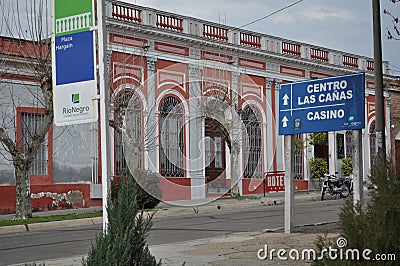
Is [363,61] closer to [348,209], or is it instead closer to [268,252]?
[268,252]

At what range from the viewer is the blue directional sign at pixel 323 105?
464 inches

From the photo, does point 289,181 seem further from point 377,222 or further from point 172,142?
point 377,222

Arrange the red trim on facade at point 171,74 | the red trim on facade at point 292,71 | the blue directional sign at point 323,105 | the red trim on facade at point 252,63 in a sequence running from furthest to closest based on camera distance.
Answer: the red trim on facade at point 292,71 → the red trim on facade at point 252,63 → the red trim on facade at point 171,74 → the blue directional sign at point 323,105

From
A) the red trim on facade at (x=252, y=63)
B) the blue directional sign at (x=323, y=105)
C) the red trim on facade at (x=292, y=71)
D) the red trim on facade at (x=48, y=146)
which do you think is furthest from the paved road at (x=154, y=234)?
the red trim on facade at (x=292, y=71)

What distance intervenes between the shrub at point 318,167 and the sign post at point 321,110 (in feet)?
71.2

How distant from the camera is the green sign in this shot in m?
7.71

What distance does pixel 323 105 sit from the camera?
12.3 metres

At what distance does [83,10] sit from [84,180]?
707 inches

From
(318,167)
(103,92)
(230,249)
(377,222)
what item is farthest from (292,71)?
(377,222)

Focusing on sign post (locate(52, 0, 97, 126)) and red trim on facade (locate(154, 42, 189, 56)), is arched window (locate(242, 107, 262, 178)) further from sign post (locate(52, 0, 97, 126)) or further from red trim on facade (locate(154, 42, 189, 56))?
sign post (locate(52, 0, 97, 126))

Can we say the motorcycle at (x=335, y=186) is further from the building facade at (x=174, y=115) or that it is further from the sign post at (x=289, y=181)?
the sign post at (x=289, y=181)

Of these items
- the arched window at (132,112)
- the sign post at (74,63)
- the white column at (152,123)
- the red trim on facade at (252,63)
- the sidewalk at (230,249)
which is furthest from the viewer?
the red trim on facade at (252,63)

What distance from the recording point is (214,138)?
Answer: 21453 millimetres

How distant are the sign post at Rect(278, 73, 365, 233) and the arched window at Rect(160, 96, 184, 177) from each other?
345cm
